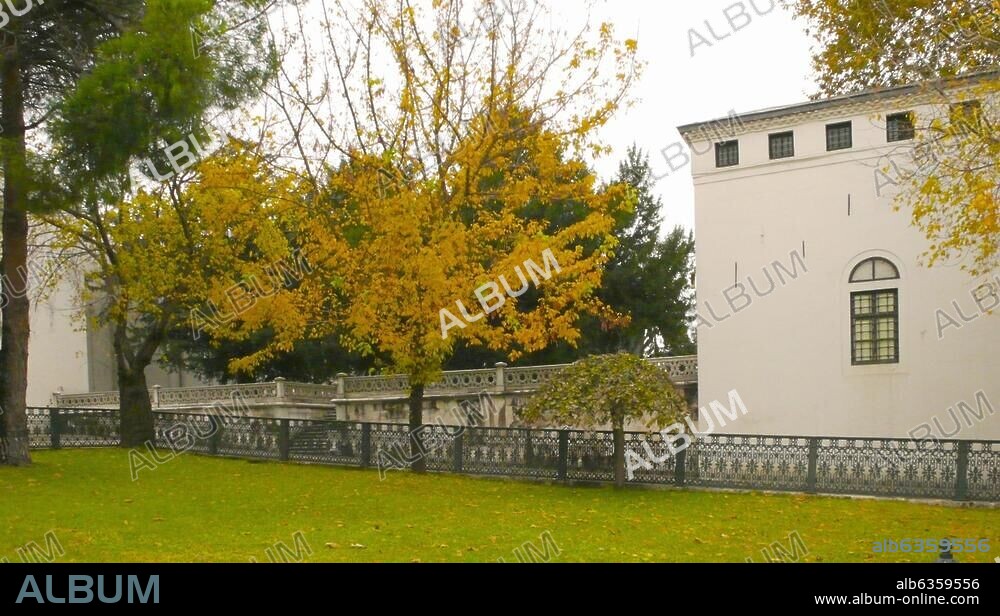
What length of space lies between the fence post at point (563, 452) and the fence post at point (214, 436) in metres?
7.69

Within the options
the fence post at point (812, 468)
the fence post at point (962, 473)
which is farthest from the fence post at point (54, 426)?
the fence post at point (962, 473)

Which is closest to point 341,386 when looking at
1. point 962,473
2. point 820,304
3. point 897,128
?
point 820,304

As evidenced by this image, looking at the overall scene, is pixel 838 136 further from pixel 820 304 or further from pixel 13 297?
pixel 13 297

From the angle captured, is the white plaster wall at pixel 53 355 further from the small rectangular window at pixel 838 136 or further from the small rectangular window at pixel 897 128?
the small rectangular window at pixel 897 128

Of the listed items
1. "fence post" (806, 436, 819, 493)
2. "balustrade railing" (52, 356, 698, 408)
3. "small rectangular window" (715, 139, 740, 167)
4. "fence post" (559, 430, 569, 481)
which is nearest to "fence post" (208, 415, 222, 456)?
"balustrade railing" (52, 356, 698, 408)

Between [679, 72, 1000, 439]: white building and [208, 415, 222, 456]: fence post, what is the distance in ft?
35.7

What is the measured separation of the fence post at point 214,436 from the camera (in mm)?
21156

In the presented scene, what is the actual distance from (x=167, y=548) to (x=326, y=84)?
10114 mm

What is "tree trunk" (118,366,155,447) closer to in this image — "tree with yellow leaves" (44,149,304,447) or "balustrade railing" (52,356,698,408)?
"tree with yellow leaves" (44,149,304,447)

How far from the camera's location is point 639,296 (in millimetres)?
35219

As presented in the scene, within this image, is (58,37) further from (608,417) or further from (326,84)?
(608,417)

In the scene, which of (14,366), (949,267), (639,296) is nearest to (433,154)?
(14,366)

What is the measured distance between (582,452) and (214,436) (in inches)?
325

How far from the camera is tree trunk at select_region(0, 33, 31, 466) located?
16.0 m
